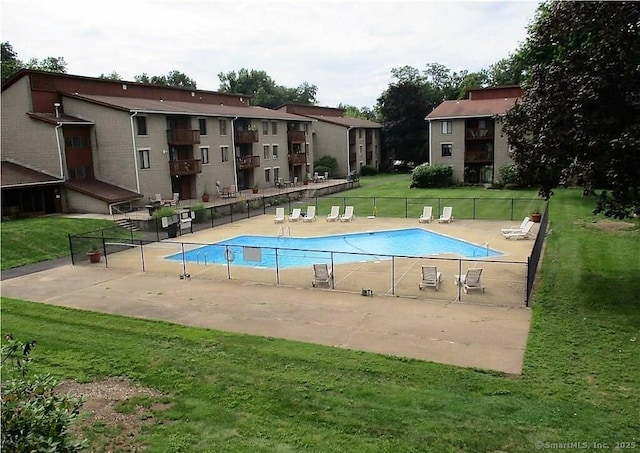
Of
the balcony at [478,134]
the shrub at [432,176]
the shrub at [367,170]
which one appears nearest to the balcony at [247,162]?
the shrub at [432,176]

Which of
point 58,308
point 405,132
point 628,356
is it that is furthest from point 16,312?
point 405,132

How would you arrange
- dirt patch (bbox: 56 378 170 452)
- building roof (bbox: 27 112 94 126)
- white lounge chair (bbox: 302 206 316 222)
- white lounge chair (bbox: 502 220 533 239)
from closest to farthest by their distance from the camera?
dirt patch (bbox: 56 378 170 452) → white lounge chair (bbox: 502 220 533 239) → white lounge chair (bbox: 302 206 316 222) → building roof (bbox: 27 112 94 126)

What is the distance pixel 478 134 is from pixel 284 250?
3540 centimetres

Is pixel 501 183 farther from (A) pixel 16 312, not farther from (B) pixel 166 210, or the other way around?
(A) pixel 16 312

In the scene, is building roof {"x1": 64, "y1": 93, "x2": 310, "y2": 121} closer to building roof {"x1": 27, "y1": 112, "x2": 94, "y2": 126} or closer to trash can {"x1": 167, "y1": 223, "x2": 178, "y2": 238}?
building roof {"x1": 27, "y1": 112, "x2": 94, "y2": 126}

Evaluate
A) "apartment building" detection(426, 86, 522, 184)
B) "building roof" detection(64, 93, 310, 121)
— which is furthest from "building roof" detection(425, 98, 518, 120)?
"building roof" detection(64, 93, 310, 121)

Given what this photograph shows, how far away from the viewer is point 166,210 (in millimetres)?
30234

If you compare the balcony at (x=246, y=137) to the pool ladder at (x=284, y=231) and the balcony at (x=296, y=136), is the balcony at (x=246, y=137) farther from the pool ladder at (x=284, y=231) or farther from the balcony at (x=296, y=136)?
the pool ladder at (x=284, y=231)

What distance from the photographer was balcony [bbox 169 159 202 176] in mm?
39938

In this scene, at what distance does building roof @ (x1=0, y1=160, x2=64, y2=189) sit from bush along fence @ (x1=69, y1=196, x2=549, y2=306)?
9.50 meters

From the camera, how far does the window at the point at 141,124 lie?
37.2 m

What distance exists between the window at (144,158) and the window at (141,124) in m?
1.33

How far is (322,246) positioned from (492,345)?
48.5 feet

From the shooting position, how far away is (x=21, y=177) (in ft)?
111
